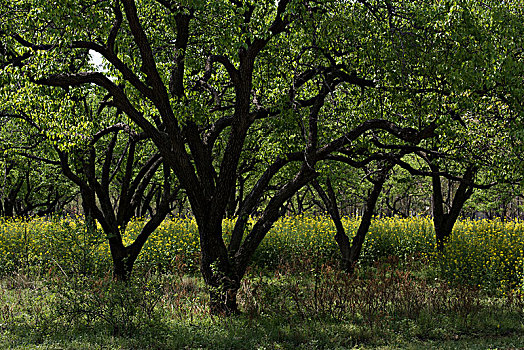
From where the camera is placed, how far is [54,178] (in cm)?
1917

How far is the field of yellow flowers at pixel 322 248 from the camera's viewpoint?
1081cm

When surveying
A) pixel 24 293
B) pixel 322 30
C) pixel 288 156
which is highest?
pixel 322 30

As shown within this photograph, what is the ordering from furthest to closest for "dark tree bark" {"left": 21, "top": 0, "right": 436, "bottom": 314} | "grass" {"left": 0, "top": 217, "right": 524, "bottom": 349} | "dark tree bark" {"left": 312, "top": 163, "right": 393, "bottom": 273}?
"dark tree bark" {"left": 312, "top": 163, "right": 393, "bottom": 273} → "dark tree bark" {"left": 21, "top": 0, "right": 436, "bottom": 314} → "grass" {"left": 0, "top": 217, "right": 524, "bottom": 349}

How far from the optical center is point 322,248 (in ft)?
44.9

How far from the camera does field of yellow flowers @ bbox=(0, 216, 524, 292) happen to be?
1081 cm

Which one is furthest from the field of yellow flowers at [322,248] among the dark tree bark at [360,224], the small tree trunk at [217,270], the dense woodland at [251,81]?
the small tree trunk at [217,270]

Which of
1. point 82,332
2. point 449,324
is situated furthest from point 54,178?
point 449,324

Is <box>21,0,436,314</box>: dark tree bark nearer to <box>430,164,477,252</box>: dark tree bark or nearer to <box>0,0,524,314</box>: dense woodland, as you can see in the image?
<box>0,0,524,314</box>: dense woodland

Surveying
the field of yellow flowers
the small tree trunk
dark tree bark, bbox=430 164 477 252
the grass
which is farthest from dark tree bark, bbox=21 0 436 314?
dark tree bark, bbox=430 164 477 252

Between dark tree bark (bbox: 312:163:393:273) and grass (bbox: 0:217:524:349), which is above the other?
dark tree bark (bbox: 312:163:393:273)

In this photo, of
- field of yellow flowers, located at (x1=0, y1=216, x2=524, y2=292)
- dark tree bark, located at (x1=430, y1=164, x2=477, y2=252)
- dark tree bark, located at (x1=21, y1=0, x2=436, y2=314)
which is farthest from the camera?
dark tree bark, located at (x1=430, y1=164, x2=477, y2=252)

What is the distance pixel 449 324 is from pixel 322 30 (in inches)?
214

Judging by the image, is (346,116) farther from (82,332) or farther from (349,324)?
(82,332)

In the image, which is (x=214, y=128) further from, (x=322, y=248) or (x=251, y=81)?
(x=322, y=248)
